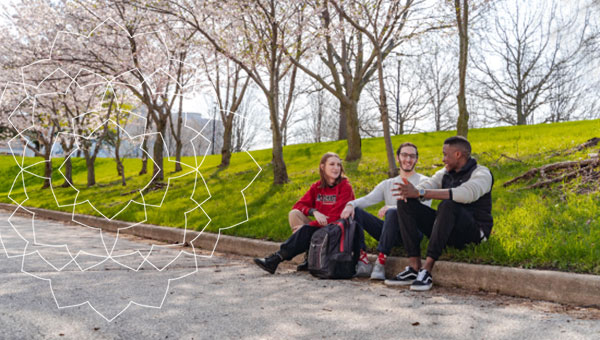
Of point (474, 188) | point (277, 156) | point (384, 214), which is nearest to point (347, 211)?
point (384, 214)

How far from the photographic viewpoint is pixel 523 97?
31344 millimetres

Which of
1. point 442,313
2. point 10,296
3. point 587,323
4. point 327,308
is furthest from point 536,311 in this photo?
point 10,296

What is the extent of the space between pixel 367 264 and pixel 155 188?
3359mm

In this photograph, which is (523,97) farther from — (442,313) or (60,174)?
(60,174)

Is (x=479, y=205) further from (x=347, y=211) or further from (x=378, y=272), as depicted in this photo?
(x=347, y=211)

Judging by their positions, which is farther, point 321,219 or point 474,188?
point 321,219

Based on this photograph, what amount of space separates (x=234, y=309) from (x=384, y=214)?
2.58m

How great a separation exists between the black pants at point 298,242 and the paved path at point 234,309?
1.81 ft

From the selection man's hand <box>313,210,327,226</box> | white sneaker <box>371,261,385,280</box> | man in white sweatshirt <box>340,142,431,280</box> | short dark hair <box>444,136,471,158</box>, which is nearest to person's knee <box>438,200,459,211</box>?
man in white sweatshirt <box>340,142,431,280</box>

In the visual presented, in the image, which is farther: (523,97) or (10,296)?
(523,97)

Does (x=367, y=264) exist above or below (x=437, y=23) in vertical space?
below

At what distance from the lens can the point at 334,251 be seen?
4992mm

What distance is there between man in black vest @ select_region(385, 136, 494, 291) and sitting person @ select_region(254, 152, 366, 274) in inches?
32.1

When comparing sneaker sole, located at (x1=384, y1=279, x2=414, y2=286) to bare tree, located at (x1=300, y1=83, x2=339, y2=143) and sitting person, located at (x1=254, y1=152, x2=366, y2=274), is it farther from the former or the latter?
bare tree, located at (x1=300, y1=83, x2=339, y2=143)
